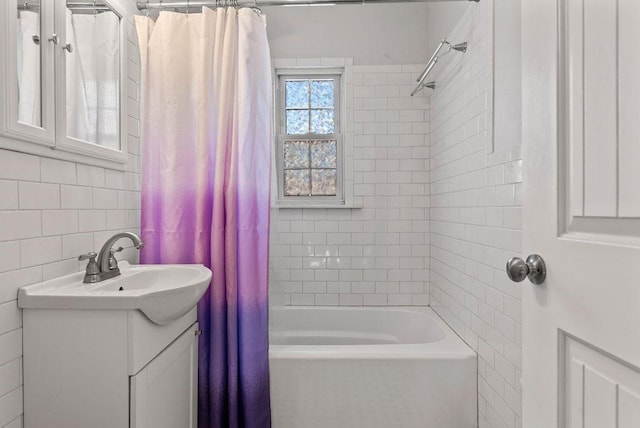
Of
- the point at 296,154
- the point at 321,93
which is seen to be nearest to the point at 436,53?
the point at 321,93

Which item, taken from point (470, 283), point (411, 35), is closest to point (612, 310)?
point (470, 283)

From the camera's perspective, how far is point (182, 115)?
173 centimetres

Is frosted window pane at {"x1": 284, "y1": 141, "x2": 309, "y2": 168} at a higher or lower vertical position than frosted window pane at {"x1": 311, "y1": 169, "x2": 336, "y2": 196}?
higher

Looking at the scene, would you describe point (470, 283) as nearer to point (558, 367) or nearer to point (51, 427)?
→ point (558, 367)

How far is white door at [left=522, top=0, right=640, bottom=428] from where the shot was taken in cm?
53

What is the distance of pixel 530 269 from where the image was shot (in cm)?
73

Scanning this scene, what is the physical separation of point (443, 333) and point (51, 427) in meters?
1.82

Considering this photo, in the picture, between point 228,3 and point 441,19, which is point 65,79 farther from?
point 441,19

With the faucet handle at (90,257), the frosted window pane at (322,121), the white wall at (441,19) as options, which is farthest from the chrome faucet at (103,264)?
the white wall at (441,19)

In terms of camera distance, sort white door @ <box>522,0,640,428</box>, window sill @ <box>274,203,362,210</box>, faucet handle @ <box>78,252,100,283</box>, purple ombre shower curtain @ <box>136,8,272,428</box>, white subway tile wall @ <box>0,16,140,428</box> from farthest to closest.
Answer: window sill @ <box>274,203,362,210</box>, purple ombre shower curtain @ <box>136,8,272,428</box>, faucet handle @ <box>78,252,100,283</box>, white subway tile wall @ <box>0,16,140,428</box>, white door @ <box>522,0,640,428</box>

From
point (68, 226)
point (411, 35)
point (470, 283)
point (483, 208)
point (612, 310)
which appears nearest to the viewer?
point (612, 310)

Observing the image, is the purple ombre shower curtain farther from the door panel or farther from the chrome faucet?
the door panel

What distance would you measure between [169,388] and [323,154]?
6.19 feet

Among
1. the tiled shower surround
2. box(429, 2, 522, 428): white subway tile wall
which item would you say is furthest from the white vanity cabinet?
box(429, 2, 522, 428): white subway tile wall
